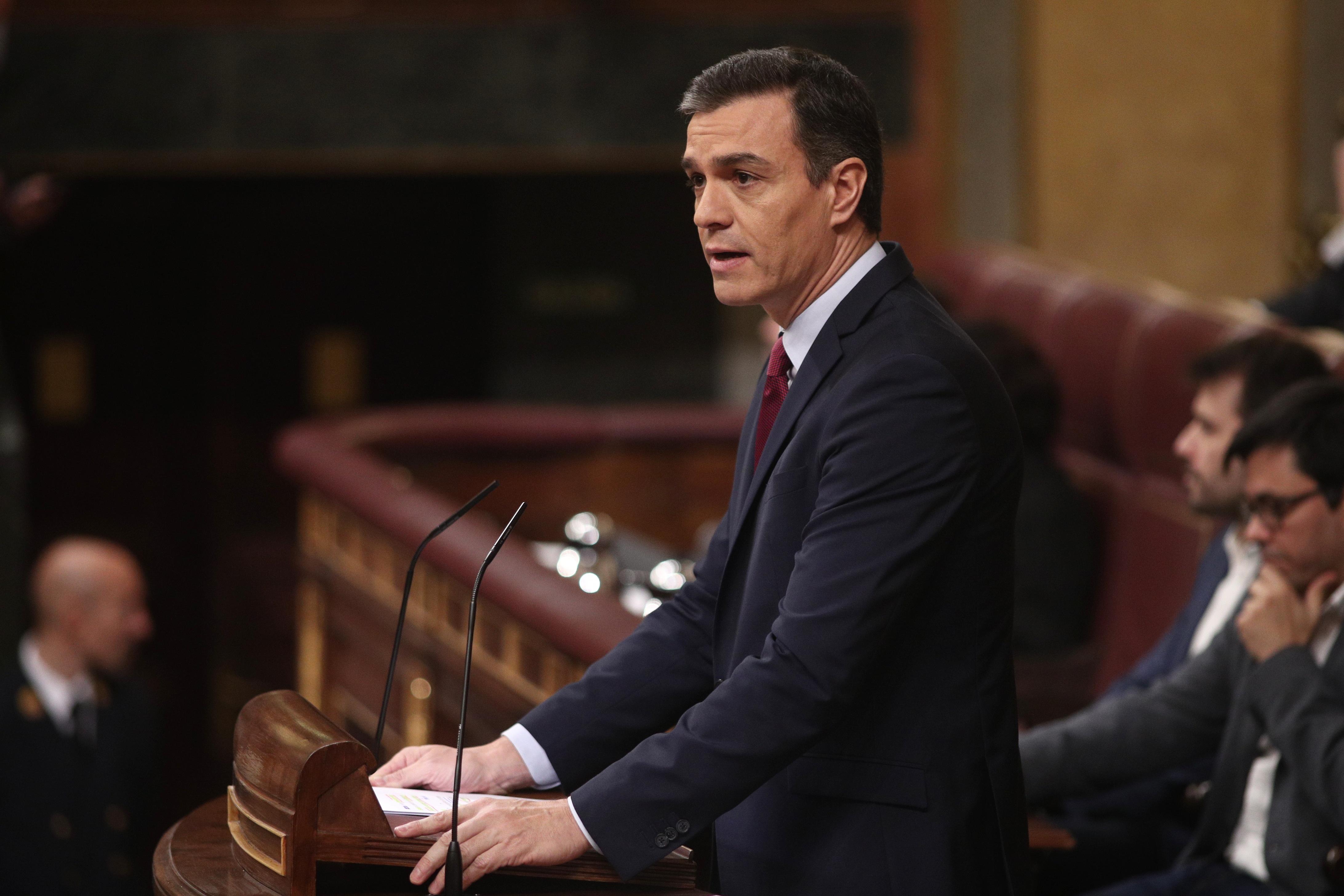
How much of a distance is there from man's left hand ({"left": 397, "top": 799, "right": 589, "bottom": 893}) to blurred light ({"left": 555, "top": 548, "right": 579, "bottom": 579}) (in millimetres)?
2329

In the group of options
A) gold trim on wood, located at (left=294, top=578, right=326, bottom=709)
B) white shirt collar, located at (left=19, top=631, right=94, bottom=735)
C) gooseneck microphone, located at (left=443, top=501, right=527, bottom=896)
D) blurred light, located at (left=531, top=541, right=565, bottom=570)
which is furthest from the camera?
gold trim on wood, located at (left=294, top=578, right=326, bottom=709)

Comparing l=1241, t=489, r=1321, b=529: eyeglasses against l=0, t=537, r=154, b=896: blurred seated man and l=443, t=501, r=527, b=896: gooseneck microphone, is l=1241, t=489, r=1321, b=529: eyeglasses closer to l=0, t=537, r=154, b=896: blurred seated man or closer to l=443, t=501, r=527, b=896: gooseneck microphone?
l=443, t=501, r=527, b=896: gooseneck microphone

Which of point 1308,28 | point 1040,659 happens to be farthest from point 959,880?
point 1308,28

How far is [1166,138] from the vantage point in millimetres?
6383

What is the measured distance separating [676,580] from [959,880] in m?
2.15

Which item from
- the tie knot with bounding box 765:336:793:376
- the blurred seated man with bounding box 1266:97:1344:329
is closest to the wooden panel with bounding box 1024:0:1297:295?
the blurred seated man with bounding box 1266:97:1344:329

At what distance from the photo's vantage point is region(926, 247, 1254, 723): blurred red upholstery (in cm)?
349

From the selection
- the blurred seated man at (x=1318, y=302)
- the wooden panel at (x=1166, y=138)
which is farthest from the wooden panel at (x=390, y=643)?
the wooden panel at (x=1166, y=138)

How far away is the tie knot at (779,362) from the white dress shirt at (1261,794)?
957mm

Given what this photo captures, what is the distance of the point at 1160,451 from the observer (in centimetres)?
359

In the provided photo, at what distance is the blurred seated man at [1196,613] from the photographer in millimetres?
2633

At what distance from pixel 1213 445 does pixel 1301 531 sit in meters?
0.63

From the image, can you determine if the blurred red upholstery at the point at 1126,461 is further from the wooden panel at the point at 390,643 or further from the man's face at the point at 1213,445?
the wooden panel at the point at 390,643

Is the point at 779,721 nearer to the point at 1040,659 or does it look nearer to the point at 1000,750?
the point at 1000,750
